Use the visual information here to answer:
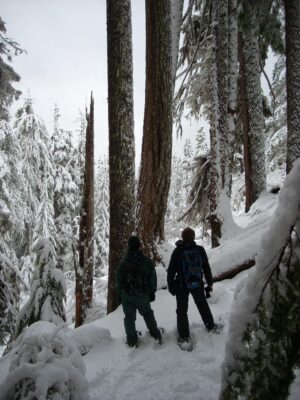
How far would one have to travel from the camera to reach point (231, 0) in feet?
30.2

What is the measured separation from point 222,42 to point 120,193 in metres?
5.34

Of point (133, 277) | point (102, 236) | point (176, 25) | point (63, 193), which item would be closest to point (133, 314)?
point (133, 277)

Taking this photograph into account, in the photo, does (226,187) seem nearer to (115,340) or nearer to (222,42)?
(222,42)

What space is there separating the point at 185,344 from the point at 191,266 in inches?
43.4

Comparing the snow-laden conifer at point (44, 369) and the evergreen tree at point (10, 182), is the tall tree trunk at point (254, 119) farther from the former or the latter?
the evergreen tree at point (10, 182)

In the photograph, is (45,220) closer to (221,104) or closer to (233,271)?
(221,104)

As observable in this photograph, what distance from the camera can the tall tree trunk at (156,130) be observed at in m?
6.47

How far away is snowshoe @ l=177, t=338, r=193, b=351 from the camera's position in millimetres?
4438

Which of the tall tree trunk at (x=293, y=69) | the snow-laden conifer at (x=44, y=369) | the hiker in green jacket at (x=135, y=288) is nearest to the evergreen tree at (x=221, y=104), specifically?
the tall tree trunk at (x=293, y=69)

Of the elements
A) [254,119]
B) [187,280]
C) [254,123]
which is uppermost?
[254,119]

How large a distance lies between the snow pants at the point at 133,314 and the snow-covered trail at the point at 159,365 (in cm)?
16

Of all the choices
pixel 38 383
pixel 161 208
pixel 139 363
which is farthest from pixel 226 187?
pixel 38 383

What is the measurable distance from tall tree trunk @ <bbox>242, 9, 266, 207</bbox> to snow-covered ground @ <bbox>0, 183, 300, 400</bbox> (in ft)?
9.91

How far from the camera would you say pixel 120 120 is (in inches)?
253
